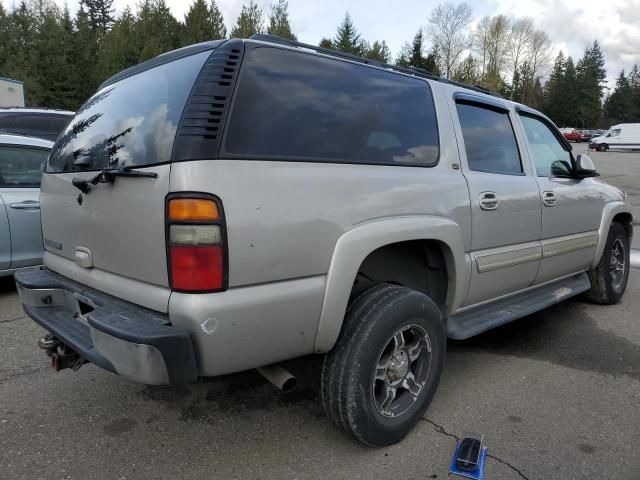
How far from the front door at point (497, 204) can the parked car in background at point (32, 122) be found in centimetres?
699

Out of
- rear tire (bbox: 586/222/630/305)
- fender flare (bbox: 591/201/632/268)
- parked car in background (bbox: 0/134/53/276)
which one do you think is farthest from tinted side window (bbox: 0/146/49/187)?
rear tire (bbox: 586/222/630/305)

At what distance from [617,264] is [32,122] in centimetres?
855

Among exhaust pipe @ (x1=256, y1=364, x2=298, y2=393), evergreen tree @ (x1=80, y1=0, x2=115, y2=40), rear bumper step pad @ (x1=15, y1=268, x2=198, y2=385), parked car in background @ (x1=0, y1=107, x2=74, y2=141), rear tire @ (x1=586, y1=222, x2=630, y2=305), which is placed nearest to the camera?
rear bumper step pad @ (x1=15, y1=268, x2=198, y2=385)

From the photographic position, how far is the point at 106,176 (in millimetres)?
2215

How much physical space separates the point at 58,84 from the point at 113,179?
130 feet

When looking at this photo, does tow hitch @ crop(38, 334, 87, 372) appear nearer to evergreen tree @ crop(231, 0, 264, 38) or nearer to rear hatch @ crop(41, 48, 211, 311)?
rear hatch @ crop(41, 48, 211, 311)

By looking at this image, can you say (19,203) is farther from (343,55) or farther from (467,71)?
(467,71)

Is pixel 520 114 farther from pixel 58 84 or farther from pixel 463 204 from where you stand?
pixel 58 84

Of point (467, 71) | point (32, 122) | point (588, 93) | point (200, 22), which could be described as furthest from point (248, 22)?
point (588, 93)

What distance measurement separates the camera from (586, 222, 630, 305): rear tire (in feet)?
15.6

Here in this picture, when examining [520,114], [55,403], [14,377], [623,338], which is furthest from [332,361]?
[623,338]

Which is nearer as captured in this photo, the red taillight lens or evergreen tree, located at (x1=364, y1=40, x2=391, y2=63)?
the red taillight lens

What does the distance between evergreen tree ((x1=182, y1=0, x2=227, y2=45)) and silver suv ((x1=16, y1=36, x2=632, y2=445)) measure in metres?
45.6

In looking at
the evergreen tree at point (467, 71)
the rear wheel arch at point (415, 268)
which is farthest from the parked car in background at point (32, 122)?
the evergreen tree at point (467, 71)
